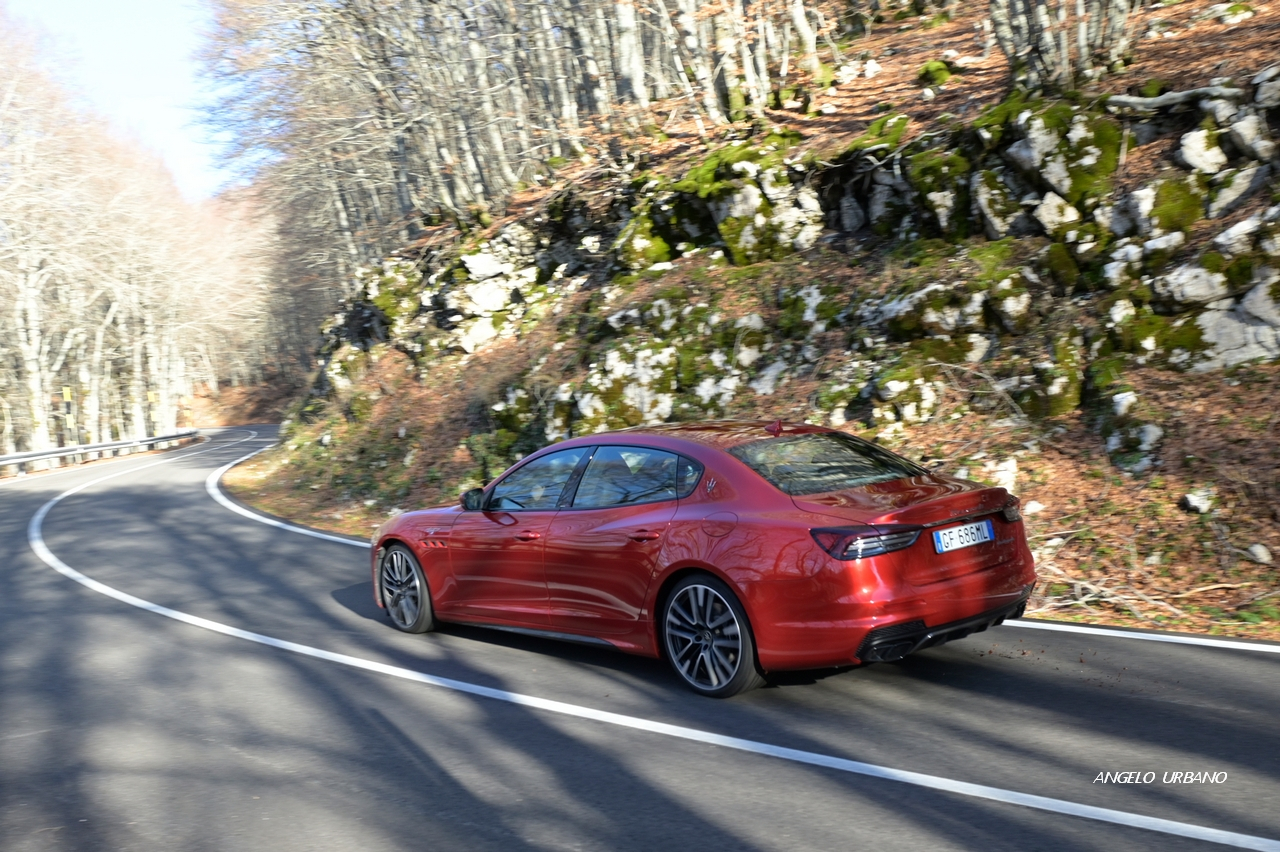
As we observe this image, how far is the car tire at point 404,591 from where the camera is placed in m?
7.85

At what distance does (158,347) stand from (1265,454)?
50.8m

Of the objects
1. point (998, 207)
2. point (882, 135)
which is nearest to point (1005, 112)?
point (998, 207)

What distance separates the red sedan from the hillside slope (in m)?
2.43

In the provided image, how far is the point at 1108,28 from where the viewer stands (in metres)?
13.6

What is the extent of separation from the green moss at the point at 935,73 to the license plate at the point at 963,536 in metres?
12.8

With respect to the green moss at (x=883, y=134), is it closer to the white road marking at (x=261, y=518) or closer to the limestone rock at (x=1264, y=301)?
the limestone rock at (x=1264, y=301)

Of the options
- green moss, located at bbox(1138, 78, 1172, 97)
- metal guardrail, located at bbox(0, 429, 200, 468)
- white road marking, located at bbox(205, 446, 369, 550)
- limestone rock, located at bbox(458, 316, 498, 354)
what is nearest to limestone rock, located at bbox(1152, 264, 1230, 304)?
green moss, located at bbox(1138, 78, 1172, 97)

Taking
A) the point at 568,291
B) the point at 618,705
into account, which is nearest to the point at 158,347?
the point at 568,291

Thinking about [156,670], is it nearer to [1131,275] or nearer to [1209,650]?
[1209,650]

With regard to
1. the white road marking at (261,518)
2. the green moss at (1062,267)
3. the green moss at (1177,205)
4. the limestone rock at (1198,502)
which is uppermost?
the green moss at (1177,205)

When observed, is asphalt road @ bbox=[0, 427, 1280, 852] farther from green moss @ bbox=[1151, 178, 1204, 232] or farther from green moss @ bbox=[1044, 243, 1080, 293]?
green moss @ bbox=[1151, 178, 1204, 232]

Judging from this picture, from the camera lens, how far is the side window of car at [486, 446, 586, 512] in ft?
22.6

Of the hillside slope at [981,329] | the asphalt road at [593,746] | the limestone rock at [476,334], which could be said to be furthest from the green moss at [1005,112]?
the limestone rock at [476,334]

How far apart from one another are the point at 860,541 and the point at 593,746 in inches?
66.4
